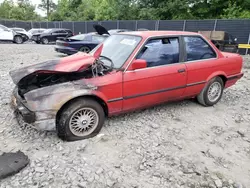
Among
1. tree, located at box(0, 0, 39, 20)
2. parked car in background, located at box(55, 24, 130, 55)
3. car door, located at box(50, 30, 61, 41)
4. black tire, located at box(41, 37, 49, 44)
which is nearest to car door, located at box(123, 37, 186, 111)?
parked car in background, located at box(55, 24, 130, 55)

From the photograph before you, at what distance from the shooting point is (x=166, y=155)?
3.11 metres

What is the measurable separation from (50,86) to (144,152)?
5.24ft

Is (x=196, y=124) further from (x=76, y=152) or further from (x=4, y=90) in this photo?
(x=4, y=90)

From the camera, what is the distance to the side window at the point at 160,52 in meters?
3.78

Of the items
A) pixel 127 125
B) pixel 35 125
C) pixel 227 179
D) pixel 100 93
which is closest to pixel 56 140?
pixel 35 125

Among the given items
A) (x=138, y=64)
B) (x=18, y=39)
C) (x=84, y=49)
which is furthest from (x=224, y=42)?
(x=18, y=39)

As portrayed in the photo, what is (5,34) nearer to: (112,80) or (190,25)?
(190,25)

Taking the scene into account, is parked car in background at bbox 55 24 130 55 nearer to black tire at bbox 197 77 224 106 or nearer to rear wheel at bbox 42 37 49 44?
black tire at bbox 197 77 224 106

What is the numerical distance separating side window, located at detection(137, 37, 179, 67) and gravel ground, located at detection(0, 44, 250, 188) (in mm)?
1040

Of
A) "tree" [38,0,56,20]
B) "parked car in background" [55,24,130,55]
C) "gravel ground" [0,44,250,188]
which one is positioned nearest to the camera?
"gravel ground" [0,44,250,188]

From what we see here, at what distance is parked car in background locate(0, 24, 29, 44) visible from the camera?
57.0 ft

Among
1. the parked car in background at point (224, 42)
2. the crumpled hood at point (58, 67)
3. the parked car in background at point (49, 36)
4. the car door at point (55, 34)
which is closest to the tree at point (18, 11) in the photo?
the parked car in background at point (49, 36)

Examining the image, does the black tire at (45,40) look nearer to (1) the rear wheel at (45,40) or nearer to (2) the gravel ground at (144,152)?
(1) the rear wheel at (45,40)

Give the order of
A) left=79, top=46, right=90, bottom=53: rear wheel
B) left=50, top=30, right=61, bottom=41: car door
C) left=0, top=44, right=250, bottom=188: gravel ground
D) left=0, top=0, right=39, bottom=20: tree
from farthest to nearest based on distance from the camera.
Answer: left=0, top=0, right=39, bottom=20: tree < left=50, top=30, right=61, bottom=41: car door < left=79, top=46, right=90, bottom=53: rear wheel < left=0, top=44, right=250, bottom=188: gravel ground
